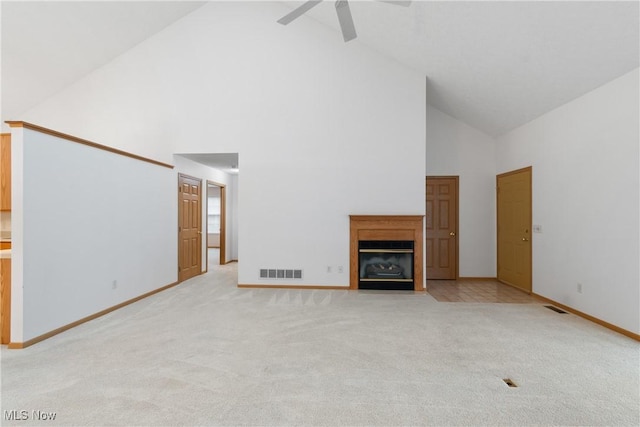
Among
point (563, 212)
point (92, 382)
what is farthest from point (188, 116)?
point (563, 212)

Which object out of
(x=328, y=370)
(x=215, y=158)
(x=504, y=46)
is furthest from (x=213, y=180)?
(x=504, y=46)

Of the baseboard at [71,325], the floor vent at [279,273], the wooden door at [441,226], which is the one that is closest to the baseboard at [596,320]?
the wooden door at [441,226]

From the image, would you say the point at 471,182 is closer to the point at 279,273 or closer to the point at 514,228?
the point at 514,228

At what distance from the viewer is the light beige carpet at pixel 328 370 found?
1988mm

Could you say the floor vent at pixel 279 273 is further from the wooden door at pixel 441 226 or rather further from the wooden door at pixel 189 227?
the wooden door at pixel 441 226

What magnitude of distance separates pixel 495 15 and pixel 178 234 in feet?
18.3

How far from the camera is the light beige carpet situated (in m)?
1.99

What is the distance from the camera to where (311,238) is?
5.37 metres

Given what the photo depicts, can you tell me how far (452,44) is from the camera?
4129mm

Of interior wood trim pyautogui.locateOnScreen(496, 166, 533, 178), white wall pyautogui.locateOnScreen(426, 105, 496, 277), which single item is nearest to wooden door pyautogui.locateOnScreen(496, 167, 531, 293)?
interior wood trim pyautogui.locateOnScreen(496, 166, 533, 178)

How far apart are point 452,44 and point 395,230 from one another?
2716 millimetres

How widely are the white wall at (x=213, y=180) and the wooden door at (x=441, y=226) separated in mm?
4606

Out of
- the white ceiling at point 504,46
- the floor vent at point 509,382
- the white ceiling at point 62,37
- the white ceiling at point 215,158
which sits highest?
the white ceiling at point 62,37

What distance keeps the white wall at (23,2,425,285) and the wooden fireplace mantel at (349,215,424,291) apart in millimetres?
155
